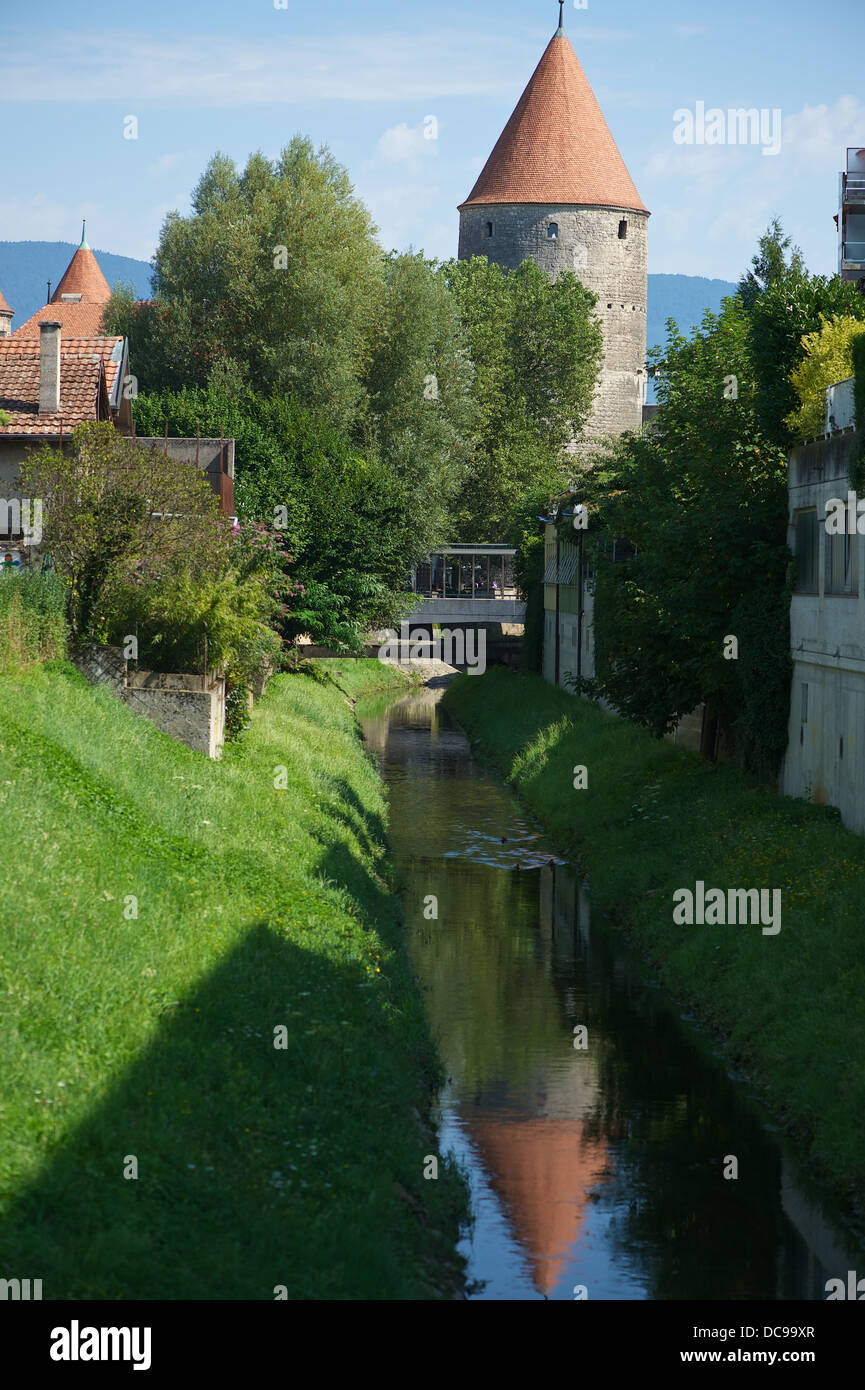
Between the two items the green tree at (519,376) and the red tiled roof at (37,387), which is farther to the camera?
the green tree at (519,376)

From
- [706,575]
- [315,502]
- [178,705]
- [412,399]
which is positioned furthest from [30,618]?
[412,399]

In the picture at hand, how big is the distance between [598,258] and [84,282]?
3709 cm

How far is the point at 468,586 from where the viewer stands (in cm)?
6462

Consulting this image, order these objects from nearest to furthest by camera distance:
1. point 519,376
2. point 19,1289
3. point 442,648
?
point 19,1289
point 442,648
point 519,376

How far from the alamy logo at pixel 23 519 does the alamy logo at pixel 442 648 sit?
1203 inches

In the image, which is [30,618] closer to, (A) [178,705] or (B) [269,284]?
(A) [178,705]

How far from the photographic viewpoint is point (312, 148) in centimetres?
5094

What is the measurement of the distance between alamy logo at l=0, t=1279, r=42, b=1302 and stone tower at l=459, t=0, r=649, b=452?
233ft

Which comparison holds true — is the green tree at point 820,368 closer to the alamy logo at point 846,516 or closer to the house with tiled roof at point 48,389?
the alamy logo at point 846,516

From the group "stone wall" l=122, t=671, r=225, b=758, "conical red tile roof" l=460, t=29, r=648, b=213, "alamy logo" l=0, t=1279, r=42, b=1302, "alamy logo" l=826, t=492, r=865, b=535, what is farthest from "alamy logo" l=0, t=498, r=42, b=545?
"conical red tile roof" l=460, t=29, r=648, b=213

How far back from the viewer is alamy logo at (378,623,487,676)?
5997 cm

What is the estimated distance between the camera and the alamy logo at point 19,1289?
8344mm

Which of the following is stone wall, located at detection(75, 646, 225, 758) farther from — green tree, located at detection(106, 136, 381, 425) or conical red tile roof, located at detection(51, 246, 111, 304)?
conical red tile roof, located at detection(51, 246, 111, 304)

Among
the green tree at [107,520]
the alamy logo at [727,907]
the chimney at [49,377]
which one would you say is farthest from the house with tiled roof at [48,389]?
the alamy logo at [727,907]
